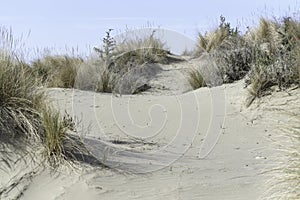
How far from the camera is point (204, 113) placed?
10.4 m

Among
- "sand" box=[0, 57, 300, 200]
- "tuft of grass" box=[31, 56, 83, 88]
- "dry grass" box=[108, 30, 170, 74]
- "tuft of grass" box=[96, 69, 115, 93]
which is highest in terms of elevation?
"dry grass" box=[108, 30, 170, 74]

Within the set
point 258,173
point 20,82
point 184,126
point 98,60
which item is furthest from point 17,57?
point 98,60

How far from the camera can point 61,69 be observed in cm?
1499

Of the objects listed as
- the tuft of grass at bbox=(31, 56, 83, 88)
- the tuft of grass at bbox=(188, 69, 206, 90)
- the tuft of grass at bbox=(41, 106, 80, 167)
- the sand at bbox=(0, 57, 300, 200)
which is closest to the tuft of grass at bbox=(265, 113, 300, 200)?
the sand at bbox=(0, 57, 300, 200)

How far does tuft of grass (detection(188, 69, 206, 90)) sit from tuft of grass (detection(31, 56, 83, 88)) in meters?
2.88

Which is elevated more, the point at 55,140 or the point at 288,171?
the point at 55,140

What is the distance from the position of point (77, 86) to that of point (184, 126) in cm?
488

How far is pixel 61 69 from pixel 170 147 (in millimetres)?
7401

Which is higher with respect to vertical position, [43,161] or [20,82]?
[20,82]

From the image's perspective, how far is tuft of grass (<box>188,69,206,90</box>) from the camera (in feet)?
45.3

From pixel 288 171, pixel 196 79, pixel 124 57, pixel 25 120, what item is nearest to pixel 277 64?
pixel 196 79

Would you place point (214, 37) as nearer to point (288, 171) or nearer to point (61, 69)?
point (61, 69)

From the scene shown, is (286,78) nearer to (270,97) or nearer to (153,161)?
(270,97)

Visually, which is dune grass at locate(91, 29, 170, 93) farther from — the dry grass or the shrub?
the shrub
